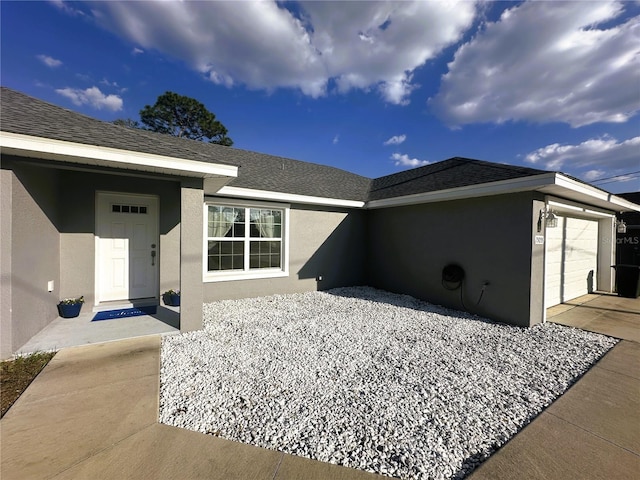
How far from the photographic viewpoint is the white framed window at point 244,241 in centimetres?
709

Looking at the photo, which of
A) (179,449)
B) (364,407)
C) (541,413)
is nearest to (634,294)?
(541,413)

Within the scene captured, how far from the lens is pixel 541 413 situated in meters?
2.70

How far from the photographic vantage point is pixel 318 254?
8688 millimetres

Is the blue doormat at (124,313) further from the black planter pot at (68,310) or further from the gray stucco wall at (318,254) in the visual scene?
the gray stucco wall at (318,254)

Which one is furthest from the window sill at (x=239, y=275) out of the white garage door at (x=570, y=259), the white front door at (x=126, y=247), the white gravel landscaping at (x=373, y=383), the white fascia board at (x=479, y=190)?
the white garage door at (x=570, y=259)

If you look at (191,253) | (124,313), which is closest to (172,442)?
(191,253)

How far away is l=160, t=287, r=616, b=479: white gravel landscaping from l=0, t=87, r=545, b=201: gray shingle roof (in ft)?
10.9

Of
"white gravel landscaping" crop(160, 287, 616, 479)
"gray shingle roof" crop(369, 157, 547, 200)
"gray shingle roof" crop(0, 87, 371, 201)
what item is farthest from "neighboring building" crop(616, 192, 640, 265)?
"gray shingle roof" crop(0, 87, 371, 201)

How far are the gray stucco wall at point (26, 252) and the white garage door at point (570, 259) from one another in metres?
10.2

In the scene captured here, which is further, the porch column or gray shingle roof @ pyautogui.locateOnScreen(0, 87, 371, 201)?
the porch column

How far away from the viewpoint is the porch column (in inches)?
181

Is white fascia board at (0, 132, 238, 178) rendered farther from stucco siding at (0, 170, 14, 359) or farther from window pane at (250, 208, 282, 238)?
window pane at (250, 208, 282, 238)

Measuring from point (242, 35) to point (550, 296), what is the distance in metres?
11.0

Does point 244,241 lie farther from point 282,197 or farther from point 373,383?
point 373,383
